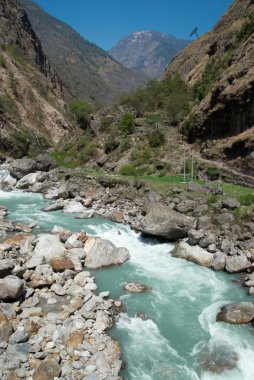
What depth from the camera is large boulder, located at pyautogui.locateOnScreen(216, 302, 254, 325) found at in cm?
1425

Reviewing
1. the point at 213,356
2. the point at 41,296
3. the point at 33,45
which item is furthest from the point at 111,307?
the point at 33,45

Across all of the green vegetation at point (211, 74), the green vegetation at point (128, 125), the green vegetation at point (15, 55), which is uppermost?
the green vegetation at point (15, 55)

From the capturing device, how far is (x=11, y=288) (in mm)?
14312

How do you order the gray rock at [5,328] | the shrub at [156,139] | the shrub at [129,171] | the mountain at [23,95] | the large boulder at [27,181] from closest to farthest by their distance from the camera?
the gray rock at [5,328] → the large boulder at [27,181] → the shrub at [129,171] → the shrub at [156,139] → the mountain at [23,95]

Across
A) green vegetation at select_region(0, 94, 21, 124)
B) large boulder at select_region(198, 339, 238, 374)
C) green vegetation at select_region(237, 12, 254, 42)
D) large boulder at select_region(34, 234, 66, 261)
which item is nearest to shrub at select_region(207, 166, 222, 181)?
green vegetation at select_region(237, 12, 254, 42)

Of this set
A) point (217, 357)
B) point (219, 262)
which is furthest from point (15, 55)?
point (217, 357)

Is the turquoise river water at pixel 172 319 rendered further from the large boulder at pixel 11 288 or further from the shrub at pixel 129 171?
the shrub at pixel 129 171

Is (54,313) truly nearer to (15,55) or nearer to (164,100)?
(164,100)

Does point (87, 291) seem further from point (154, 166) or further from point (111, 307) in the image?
point (154, 166)

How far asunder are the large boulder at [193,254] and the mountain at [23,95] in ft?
147

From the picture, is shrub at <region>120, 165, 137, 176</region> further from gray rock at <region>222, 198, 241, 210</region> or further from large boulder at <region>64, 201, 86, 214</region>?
gray rock at <region>222, 198, 241, 210</region>

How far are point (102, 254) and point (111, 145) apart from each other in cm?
2977

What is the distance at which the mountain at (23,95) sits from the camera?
62.8 meters

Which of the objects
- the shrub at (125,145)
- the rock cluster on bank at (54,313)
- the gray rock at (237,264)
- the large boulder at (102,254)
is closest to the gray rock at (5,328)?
the rock cluster on bank at (54,313)
